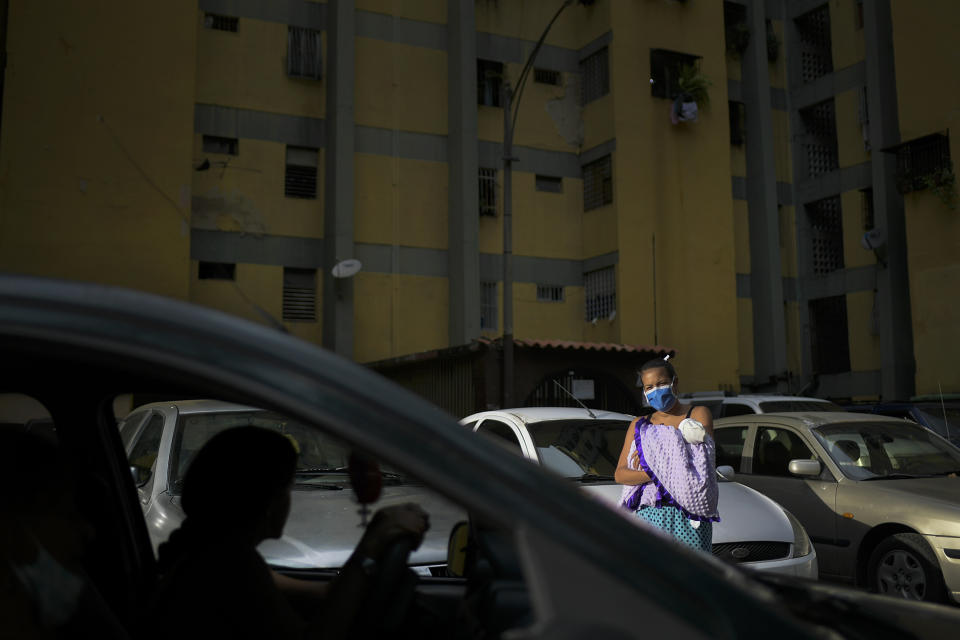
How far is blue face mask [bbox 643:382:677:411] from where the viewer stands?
5.05 metres

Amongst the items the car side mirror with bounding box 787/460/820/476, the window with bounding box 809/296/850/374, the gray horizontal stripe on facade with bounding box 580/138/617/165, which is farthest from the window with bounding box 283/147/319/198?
the car side mirror with bounding box 787/460/820/476

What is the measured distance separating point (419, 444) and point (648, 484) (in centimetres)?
401

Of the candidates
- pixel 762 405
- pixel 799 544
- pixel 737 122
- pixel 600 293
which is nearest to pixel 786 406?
pixel 762 405

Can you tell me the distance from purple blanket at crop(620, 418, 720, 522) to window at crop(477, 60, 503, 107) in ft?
71.2

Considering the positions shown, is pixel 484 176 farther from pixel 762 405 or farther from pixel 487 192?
pixel 762 405

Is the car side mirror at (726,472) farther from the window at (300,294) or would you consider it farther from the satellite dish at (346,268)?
the window at (300,294)

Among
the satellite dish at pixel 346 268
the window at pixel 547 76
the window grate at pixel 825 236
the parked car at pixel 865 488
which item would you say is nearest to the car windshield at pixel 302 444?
the parked car at pixel 865 488

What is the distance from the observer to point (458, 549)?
1.69 metres

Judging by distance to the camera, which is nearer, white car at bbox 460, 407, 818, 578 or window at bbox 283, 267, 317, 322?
white car at bbox 460, 407, 818, 578

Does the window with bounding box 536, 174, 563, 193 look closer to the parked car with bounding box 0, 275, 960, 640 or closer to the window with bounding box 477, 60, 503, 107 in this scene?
the window with bounding box 477, 60, 503, 107

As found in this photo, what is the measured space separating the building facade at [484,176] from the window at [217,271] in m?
0.06

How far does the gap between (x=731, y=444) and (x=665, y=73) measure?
19593 mm

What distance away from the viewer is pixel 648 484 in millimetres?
5020

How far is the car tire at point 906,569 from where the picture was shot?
256 inches
